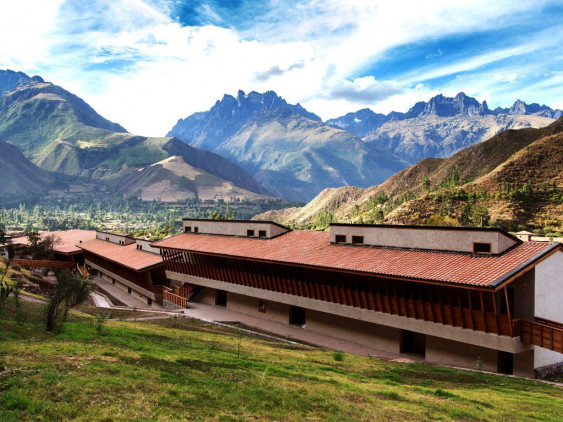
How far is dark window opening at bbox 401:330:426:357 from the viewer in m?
27.2

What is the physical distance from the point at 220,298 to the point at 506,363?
86.5ft

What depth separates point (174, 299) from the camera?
142 feet

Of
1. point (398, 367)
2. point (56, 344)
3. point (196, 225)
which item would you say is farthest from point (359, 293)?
point (196, 225)

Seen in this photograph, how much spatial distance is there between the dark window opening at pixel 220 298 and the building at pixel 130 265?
6.28 metres

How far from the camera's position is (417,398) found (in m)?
14.3

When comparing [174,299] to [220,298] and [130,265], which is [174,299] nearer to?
[220,298]

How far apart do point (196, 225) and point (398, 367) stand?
106 ft

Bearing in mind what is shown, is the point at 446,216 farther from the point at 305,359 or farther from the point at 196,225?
the point at 305,359

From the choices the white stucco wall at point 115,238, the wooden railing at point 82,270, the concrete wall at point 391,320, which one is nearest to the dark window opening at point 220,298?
the concrete wall at point 391,320

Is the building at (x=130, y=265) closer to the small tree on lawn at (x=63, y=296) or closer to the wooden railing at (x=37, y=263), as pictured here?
the wooden railing at (x=37, y=263)

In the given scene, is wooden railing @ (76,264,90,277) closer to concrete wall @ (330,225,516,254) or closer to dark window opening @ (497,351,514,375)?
concrete wall @ (330,225,516,254)

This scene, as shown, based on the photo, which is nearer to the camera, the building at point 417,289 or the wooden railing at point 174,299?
the building at point 417,289

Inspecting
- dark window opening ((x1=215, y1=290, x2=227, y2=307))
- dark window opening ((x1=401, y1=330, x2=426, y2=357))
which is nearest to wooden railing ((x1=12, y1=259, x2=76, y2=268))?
dark window opening ((x1=215, y1=290, x2=227, y2=307))

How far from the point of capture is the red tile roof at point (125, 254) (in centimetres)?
4816
